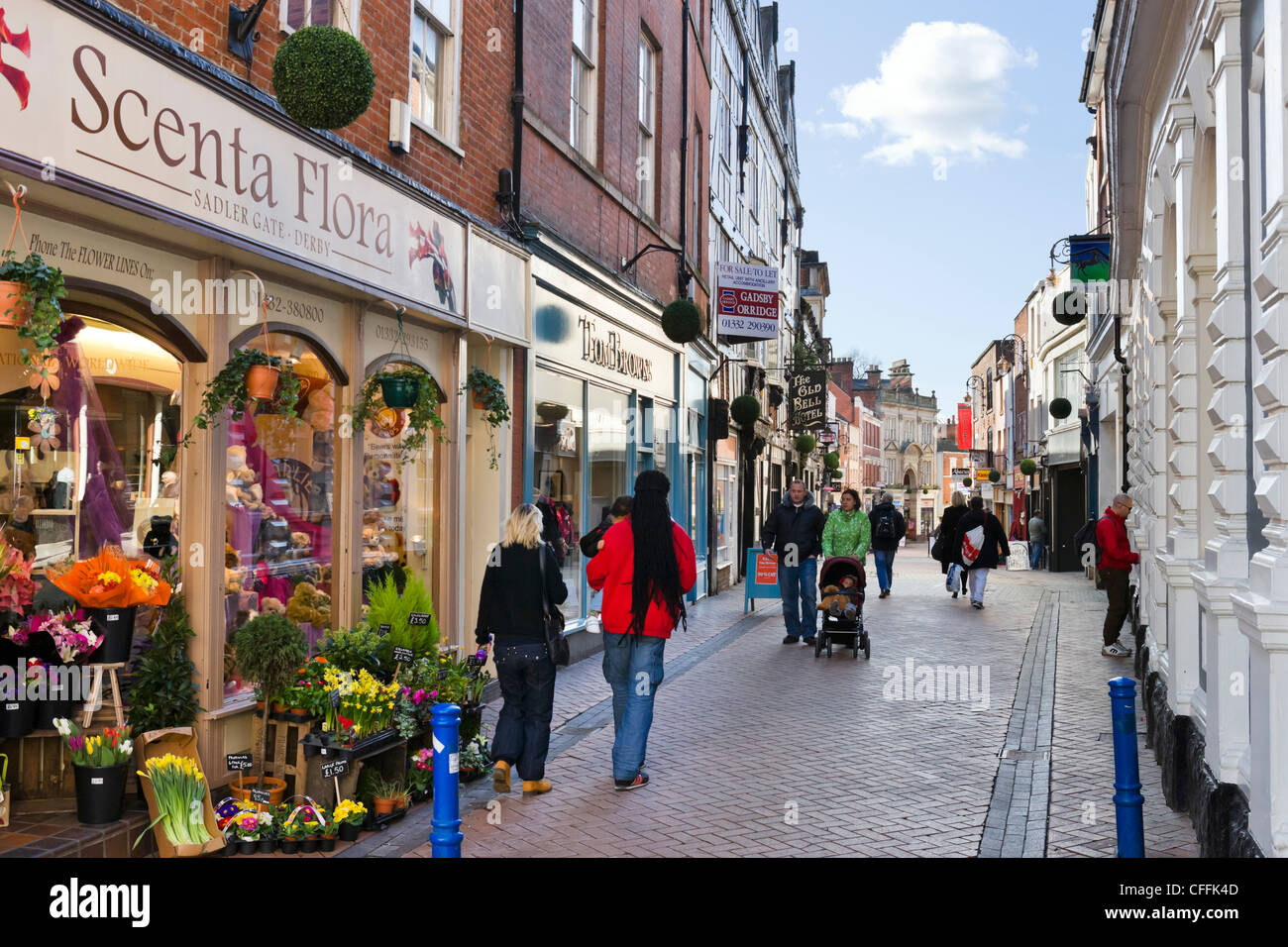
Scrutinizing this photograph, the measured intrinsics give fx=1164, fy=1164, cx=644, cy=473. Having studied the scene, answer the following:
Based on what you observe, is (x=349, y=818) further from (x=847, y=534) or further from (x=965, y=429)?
(x=965, y=429)

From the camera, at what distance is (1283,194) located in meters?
3.84

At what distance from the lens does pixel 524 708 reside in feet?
22.8

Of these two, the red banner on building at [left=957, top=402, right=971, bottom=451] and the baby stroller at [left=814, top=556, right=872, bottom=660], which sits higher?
the red banner on building at [left=957, top=402, right=971, bottom=451]

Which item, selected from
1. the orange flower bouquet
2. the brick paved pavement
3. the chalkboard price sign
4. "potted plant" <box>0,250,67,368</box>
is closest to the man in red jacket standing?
the brick paved pavement

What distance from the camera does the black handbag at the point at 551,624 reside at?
22.7ft

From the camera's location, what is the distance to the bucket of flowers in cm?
546

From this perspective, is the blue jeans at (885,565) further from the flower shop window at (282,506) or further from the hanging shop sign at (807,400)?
the flower shop window at (282,506)

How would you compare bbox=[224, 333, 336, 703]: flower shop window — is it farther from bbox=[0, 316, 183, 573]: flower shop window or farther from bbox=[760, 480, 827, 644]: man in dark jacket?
bbox=[760, 480, 827, 644]: man in dark jacket

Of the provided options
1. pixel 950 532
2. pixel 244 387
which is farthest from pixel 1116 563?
pixel 244 387

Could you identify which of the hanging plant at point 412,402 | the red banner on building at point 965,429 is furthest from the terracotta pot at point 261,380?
the red banner on building at point 965,429

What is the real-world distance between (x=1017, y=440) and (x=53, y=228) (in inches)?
2037

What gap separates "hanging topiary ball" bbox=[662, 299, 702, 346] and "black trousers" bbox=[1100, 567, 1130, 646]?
6315 millimetres

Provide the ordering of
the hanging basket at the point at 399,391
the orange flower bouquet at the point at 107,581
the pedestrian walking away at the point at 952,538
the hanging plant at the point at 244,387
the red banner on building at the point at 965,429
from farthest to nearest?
the red banner on building at the point at 965,429 → the pedestrian walking away at the point at 952,538 → the hanging basket at the point at 399,391 → the hanging plant at the point at 244,387 → the orange flower bouquet at the point at 107,581

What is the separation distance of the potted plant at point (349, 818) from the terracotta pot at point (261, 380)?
7.41ft
